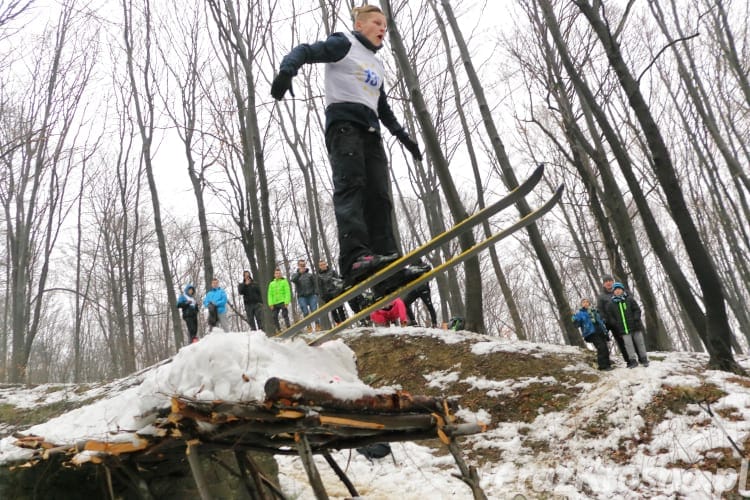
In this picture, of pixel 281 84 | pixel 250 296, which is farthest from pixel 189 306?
pixel 281 84

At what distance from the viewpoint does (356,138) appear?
3105 mm

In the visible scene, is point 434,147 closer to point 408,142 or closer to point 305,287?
point 408,142

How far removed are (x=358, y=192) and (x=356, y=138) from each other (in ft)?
1.29

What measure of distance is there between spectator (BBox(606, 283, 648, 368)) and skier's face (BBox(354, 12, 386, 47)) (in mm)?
5404

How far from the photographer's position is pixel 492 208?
2631 mm

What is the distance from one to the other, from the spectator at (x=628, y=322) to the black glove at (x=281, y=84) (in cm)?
598

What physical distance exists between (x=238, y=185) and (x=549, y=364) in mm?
8486

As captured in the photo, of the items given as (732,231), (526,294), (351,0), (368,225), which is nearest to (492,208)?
(368,225)

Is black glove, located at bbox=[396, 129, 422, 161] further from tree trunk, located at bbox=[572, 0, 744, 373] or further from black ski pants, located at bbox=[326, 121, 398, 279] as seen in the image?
tree trunk, located at bbox=[572, 0, 744, 373]

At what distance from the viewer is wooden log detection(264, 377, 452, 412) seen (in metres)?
1.75

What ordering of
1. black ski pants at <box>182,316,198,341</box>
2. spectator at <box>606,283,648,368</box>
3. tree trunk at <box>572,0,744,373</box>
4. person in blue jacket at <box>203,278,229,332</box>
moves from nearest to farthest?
tree trunk at <box>572,0,744,373</box> < spectator at <box>606,283,648,368</box> < person in blue jacket at <box>203,278,229,332</box> < black ski pants at <box>182,316,198,341</box>

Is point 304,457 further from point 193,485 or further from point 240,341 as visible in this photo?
point 193,485

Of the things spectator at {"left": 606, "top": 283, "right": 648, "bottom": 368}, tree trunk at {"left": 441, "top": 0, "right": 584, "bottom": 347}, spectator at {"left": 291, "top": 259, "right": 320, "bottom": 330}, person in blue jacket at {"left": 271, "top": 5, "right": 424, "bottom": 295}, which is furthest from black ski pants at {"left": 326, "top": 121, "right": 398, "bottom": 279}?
spectator at {"left": 291, "top": 259, "right": 320, "bottom": 330}

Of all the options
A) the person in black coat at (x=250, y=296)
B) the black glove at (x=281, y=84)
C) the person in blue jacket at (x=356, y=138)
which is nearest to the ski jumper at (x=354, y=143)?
the person in blue jacket at (x=356, y=138)
